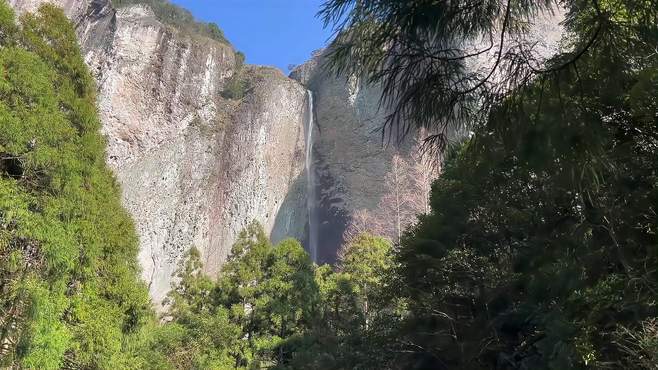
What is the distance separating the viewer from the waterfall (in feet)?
94.1

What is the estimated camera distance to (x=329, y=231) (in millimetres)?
28500

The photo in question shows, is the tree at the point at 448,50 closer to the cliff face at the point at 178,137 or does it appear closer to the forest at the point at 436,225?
the forest at the point at 436,225

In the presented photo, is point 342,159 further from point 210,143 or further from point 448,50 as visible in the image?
point 448,50

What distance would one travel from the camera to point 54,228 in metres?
6.00

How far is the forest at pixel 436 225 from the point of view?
95.6 inches

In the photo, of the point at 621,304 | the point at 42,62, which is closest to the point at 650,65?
the point at 621,304

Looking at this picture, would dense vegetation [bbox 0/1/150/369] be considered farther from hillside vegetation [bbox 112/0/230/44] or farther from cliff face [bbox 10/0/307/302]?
hillside vegetation [bbox 112/0/230/44]

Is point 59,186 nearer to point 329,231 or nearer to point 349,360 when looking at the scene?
point 349,360

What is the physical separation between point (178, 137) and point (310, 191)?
27.2 ft

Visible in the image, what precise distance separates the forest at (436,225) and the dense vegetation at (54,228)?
24 millimetres

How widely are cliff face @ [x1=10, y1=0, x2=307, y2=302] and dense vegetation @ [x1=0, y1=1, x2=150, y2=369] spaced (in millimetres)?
13951

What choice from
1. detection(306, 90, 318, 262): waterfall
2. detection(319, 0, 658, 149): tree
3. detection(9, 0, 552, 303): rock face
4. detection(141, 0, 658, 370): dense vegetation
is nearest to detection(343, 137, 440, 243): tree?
detection(9, 0, 552, 303): rock face

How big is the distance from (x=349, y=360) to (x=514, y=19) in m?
7.40

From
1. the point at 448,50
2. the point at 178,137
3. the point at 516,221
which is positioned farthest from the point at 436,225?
the point at 178,137
